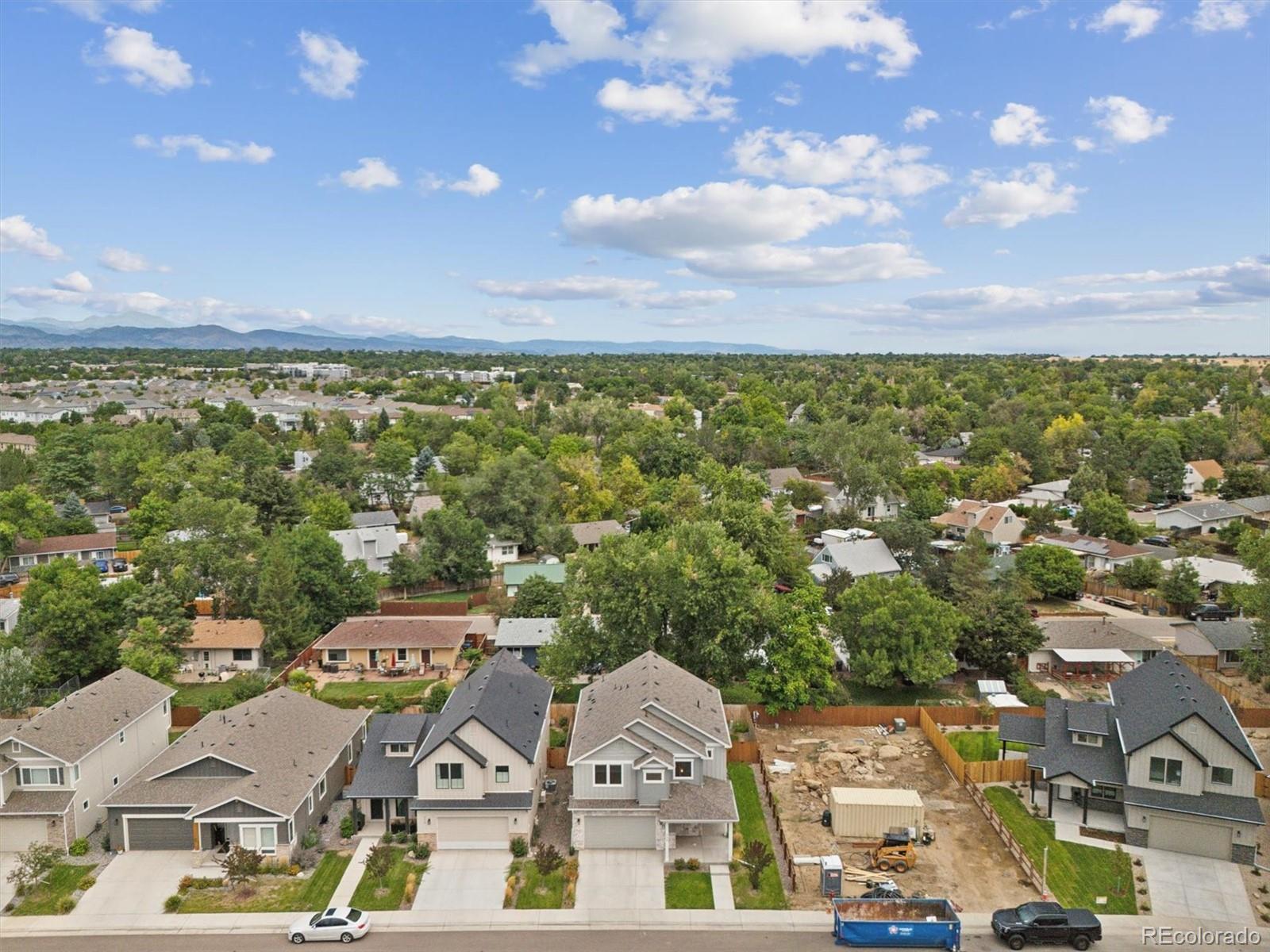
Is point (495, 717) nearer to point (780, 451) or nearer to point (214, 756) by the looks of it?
point (214, 756)

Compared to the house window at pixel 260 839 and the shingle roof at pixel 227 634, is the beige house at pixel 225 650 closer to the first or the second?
the shingle roof at pixel 227 634

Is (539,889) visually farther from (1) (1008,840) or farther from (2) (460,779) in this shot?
(1) (1008,840)

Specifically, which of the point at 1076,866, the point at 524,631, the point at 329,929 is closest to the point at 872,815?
the point at 1076,866

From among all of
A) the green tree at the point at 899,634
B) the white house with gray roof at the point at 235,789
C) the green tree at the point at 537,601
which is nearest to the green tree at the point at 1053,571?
the green tree at the point at 899,634

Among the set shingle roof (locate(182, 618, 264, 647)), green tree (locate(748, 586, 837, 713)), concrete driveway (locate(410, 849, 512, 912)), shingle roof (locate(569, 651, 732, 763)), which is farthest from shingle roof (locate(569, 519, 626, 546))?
concrete driveway (locate(410, 849, 512, 912))

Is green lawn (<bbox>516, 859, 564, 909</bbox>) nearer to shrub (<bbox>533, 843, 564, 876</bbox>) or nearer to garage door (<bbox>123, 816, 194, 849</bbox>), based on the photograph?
shrub (<bbox>533, 843, 564, 876</bbox>)

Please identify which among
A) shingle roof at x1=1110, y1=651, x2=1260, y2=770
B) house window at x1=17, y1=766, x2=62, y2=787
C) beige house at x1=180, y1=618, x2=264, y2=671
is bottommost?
beige house at x1=180, y1=618, x2=264, y2=671
